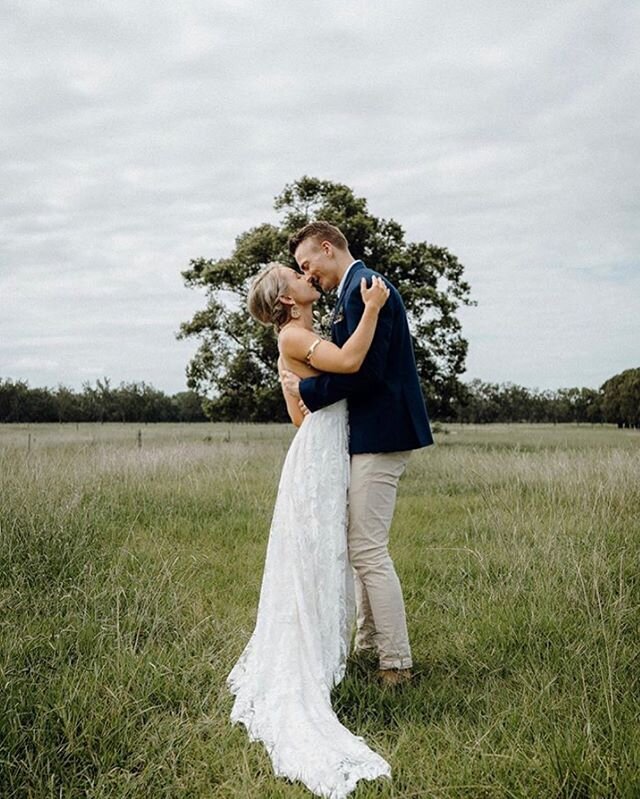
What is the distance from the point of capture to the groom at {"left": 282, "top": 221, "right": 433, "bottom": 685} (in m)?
3.85

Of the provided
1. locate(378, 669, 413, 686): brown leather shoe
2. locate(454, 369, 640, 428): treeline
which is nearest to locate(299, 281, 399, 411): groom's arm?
locate(378, 669, 413, 686): brown leather shoe

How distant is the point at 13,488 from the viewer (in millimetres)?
7230

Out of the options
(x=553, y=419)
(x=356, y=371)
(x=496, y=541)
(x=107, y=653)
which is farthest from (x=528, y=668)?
(x=553, y=419)

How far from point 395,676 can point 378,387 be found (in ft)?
5.09

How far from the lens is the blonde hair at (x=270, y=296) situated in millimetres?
3947

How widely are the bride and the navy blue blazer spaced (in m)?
0.10

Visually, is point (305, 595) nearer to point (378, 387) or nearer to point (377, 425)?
point (377, 425)

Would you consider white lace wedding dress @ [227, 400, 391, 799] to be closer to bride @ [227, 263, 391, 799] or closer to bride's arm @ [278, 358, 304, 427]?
bride @ [227, 263, 391, 799]

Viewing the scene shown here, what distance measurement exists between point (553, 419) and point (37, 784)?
3113 inches

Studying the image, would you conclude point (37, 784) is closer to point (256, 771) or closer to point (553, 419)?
point (256, 771)

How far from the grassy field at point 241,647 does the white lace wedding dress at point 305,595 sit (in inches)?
6.3

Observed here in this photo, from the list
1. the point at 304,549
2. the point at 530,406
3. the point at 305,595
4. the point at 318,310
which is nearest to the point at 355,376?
the point at 304,549

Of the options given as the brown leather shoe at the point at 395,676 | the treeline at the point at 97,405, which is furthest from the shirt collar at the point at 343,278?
the treeline at the point at 97,405

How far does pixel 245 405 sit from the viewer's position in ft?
80.6
